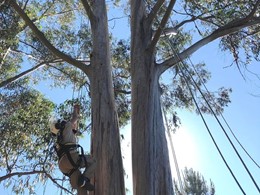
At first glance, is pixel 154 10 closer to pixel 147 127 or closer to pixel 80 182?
pixel 147 127

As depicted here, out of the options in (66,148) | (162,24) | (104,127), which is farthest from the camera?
(162,24)

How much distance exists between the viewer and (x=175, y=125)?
8094 mm

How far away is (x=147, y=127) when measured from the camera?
13.4 feet

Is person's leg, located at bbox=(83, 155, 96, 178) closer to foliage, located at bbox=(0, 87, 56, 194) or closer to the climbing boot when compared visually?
the climbing boot

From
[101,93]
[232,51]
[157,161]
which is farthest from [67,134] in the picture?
[232,51]

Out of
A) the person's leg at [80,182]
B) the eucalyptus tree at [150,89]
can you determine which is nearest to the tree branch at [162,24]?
the eucalyptus tree at [150,89]

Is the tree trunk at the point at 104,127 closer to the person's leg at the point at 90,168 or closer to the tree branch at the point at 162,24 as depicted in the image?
the person's leg at the point at 90,168

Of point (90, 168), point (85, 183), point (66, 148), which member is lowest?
point (85, 183)

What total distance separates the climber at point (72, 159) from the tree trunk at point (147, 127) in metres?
0.44

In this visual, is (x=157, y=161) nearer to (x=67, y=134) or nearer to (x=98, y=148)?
(x=98, y=148)

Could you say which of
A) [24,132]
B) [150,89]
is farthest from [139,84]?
[24,132]

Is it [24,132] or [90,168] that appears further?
[24,132]

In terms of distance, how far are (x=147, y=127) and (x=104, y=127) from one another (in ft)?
1.44

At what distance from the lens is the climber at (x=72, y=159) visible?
3.78 metres
